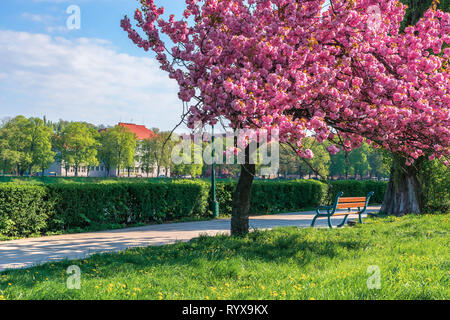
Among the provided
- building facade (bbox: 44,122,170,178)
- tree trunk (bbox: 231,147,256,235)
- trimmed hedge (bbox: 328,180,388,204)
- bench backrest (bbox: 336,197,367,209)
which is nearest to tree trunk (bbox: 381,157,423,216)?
bench backrest (bbox: 336,197,367,209)

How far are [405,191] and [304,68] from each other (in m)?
8.90

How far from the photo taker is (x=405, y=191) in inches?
555

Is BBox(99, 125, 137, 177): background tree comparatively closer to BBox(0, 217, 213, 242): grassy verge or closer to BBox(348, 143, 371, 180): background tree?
BBox(348, 143, 371, 180): background tree

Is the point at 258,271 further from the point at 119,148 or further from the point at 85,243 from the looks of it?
the point at 119,148

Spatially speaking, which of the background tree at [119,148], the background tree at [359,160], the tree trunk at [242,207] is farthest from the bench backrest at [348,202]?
the background tree at [359,160]

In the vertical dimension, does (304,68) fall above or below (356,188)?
above

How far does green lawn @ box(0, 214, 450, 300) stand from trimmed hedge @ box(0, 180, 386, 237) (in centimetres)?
454

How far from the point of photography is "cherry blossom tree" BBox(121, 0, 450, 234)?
21.8 ft

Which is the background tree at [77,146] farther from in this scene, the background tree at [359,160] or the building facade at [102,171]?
the background tree at [359,160]

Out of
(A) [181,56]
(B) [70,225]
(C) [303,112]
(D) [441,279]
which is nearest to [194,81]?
(A) [181,56]

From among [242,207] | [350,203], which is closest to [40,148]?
[350,203]

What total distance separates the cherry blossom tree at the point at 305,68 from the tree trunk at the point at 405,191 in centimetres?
564

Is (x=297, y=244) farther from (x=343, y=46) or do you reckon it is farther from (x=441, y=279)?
(x=343, y=46)
